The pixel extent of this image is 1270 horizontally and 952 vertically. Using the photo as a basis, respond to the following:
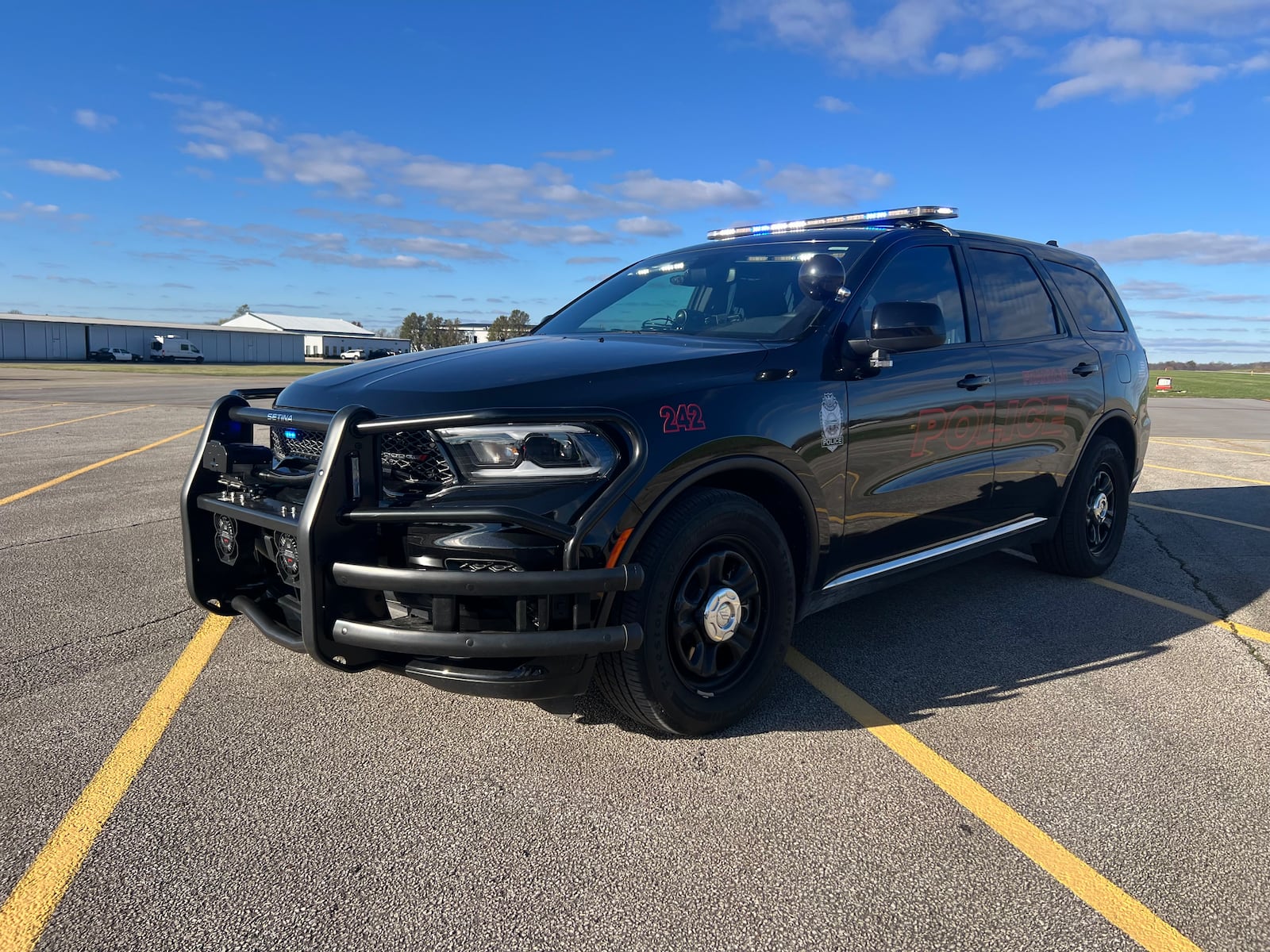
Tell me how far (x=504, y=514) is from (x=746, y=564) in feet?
3.41

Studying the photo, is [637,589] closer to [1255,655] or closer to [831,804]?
[831,804]

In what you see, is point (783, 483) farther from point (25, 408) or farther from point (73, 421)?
point (25, 408)

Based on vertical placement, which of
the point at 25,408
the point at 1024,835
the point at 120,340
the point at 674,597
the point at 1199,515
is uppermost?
the point at 120,340

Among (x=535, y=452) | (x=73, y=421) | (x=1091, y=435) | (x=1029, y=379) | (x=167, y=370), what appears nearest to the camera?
(x=535, y=452)

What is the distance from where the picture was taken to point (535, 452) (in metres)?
2.80

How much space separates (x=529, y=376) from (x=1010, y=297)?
3.10 meters

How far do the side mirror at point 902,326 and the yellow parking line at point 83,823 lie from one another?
3.08 meters

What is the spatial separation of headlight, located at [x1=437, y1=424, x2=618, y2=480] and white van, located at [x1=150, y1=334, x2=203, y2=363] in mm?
81556

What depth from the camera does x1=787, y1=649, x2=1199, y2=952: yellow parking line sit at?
7.40 feet

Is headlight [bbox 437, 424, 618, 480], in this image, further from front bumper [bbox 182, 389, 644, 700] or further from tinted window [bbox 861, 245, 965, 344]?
tinted window [bbox 861, 245, 965, 344]

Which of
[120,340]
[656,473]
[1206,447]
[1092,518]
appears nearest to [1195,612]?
[1092,518]

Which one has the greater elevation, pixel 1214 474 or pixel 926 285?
pixel 926 285

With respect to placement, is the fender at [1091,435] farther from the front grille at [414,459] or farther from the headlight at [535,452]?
the front grille at [414,459]

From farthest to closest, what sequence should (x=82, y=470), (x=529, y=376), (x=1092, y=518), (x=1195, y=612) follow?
1. (x=82, y=470)
2. (x=1092, y=518)
3. (x=1195, y=612)
4. (x=529, y=376)
